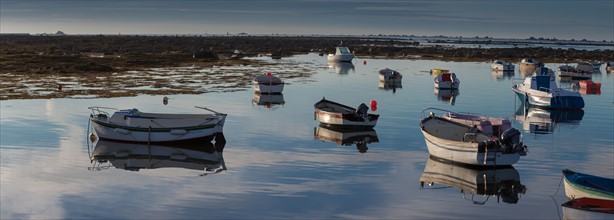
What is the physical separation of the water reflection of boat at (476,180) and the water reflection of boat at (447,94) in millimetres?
21972

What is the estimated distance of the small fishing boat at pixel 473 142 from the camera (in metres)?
23.7

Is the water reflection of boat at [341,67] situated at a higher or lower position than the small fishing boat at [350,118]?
higher

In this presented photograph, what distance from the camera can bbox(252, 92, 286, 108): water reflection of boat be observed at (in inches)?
1741

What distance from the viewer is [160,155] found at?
26.7 metres

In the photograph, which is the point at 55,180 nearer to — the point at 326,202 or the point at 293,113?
the point at 326,202

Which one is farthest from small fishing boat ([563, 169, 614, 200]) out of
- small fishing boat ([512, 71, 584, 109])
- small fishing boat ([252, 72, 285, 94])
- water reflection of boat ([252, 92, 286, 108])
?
small fishing boat ([252, 72, 285, 94])

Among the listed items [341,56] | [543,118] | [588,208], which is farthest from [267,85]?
[341,56]

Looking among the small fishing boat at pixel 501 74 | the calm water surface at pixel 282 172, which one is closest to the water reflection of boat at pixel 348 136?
the calm water surface at pixel 282 172

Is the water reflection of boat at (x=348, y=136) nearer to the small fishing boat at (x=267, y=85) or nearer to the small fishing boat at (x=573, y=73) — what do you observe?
the small fishing boat at (x=267, y=85)

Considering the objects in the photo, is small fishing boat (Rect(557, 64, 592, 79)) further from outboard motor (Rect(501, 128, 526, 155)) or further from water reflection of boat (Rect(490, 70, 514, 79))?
outboard motor (Rect(501, 128, 526, 155))

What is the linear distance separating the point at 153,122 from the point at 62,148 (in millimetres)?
3505

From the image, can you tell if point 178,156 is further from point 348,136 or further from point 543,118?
point 543,118

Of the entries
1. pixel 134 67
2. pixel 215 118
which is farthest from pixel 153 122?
pixel 134 67

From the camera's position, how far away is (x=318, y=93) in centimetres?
5103
